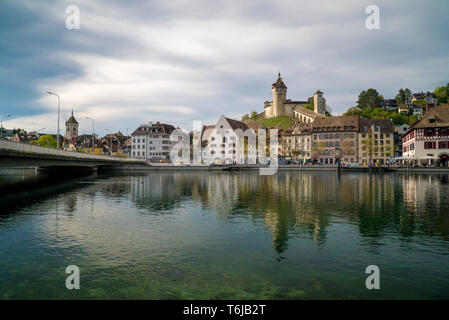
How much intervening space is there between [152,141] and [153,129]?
21.5 ft

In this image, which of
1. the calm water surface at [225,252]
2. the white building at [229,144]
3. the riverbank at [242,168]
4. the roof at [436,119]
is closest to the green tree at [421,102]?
the roof at [436,119]

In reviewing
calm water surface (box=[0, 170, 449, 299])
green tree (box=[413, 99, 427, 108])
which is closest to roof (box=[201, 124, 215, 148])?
green tree (box=[413, 99, 427, 108])

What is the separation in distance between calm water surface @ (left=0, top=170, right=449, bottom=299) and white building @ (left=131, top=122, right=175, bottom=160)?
15513cm

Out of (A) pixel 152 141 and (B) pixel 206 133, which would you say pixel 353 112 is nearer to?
(B) pixel 206 133

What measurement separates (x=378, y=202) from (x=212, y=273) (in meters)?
27.1

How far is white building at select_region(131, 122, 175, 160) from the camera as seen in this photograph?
186 metres

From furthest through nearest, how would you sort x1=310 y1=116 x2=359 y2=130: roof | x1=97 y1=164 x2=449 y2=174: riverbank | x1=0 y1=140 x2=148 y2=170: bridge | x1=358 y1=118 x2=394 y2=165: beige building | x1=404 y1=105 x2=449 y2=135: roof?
x1=310 y1=116 x2=359 y2=130: roof → x1=358 y1=118 x2=394 y2=165: beige building → x1=97 y1=164 x2=449 y2=174: riverbank → x1=404 y1=105 x2=449 y2=135: roof → x1=0 y1=140 x2=148 y2=170: bridge

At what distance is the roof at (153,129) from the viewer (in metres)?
186

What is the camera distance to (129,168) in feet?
409

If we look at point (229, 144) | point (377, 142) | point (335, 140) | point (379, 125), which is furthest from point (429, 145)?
point (229, 144)

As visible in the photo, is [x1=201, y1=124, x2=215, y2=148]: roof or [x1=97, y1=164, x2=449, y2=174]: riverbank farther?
[x1=201, y1=124, x2=215, y2=148]: roof

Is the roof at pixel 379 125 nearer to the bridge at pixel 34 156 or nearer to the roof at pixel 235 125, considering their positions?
the roof at pixel 235 125

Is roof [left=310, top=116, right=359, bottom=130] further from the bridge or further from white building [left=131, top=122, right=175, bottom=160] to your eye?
the bridge

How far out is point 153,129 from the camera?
188125 millimetres
